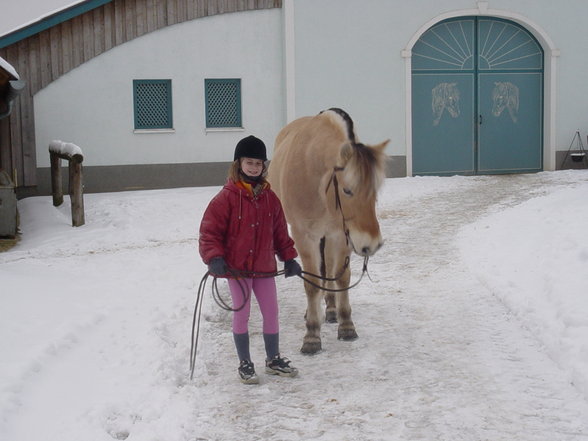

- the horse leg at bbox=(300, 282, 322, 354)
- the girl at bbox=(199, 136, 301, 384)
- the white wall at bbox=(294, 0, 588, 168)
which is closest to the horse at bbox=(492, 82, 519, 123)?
the white wall at bbox=(294, 0, 588, 168)

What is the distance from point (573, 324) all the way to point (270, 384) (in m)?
2.22

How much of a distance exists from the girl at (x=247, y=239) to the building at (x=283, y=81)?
453 inches

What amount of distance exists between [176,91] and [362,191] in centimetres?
1175

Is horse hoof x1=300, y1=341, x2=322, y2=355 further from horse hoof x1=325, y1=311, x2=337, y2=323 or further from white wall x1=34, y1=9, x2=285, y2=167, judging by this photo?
white wall x1=34, y1=9, x2=285, y2=167

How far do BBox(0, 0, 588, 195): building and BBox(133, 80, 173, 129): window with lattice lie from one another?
0.08 ft

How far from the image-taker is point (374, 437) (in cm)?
380

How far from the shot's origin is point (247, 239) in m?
4.60

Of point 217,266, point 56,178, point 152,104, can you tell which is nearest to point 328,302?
point 217,266

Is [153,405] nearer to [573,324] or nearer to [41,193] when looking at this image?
[573,324]

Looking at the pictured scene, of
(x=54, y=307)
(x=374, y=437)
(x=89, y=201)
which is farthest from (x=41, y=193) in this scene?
(x=374, y=437)

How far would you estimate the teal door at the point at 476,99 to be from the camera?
1736cm

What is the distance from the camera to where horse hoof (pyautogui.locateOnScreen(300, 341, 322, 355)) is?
5.27 m

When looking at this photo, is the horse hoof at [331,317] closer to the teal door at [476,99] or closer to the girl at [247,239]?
the girl at [247,239]

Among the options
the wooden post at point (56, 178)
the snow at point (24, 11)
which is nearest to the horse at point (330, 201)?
the wooden post at point (56, 178)
